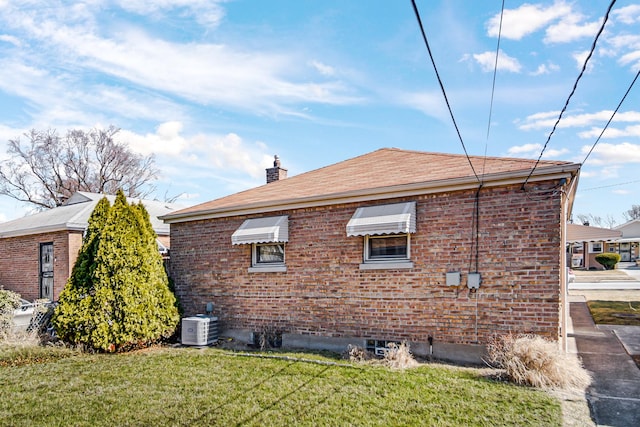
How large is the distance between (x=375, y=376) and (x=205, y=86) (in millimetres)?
6723

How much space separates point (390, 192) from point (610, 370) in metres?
4.69

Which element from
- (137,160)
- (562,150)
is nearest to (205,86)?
(562,150)

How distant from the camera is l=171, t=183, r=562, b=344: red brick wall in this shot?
750 centimetres

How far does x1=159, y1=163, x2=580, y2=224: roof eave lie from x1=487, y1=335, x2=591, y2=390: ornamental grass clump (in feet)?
8.49

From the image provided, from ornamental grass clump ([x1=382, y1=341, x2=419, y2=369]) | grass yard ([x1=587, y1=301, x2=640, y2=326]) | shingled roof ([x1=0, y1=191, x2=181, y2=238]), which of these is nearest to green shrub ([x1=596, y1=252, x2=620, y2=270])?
grass yard ([x1=587, y1=301, x2=640, y2=326])

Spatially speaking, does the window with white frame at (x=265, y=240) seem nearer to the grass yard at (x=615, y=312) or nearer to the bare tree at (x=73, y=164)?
the grass yard at (x=615, y=312)

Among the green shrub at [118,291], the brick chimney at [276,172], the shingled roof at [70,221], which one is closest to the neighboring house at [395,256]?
the green shrub at [118,291]

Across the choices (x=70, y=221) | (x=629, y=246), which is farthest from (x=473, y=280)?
(x=629, y=246)

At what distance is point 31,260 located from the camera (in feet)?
54.4

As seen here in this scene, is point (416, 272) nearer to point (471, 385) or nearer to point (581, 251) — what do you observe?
point (471, 385)

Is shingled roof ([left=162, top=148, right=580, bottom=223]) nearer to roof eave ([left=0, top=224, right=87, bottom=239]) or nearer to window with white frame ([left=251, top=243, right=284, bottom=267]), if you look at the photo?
window with white frame ([left=251, top=243, right=284, bottom=267])

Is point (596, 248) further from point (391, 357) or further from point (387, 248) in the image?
point (391, 357)

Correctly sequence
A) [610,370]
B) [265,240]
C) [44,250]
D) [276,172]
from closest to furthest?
[610,370] < [265,240] < [276,172] < [44,250]

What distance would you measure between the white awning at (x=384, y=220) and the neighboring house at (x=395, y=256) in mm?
23
